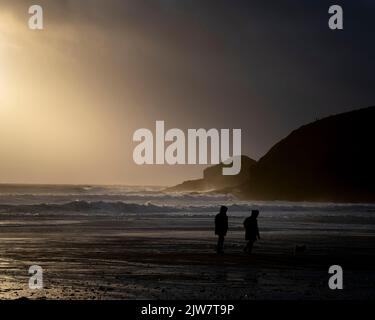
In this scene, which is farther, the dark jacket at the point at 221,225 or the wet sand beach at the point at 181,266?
the dark jacket at the point at 221,225

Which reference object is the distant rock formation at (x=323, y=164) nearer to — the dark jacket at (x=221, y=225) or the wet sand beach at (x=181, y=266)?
the wet sand beach at (x=181, y=266)

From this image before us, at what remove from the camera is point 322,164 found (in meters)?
133

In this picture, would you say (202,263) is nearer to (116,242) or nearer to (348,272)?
(348,272)

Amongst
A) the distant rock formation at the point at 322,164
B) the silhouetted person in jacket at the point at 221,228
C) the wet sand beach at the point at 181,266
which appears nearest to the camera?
the wet sand beach at the point at 181,266

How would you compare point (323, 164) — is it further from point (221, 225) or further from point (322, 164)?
point (221, 225)

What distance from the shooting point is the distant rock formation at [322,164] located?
12462 centimetres

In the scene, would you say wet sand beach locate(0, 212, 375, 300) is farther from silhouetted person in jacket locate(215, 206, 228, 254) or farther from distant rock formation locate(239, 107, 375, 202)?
distant rock formation locate(239, 107, 375, 202)

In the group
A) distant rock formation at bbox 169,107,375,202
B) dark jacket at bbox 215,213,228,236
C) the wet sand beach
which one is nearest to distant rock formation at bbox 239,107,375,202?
distant rock formation at bbox 169,107,375,202

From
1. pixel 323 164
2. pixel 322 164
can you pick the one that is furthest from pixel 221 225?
pixel 322 164

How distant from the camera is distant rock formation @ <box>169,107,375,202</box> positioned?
124625mm

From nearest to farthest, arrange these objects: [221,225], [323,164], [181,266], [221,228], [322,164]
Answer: [181,266] → [221,228] → [221,225] → [323,164] → [322,164]

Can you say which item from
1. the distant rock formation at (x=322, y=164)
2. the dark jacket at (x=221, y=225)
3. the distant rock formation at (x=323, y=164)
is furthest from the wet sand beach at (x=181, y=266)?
the distant rock formation at (x=322, y=164)
